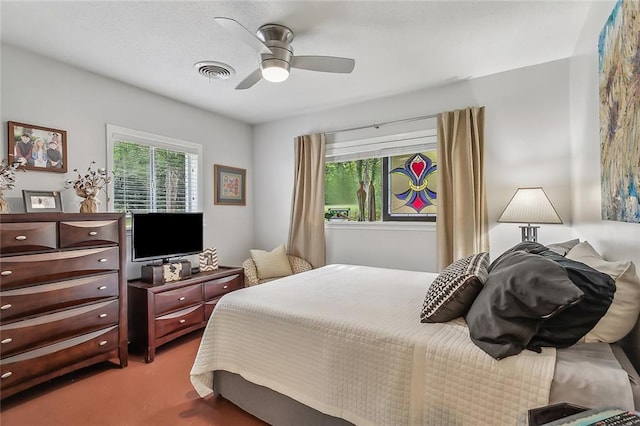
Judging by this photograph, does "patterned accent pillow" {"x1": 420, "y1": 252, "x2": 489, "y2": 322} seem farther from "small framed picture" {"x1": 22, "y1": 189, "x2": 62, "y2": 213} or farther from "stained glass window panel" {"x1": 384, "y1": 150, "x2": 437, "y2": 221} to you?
"small framed picture" {"x1": 22, "y1": 189, "x2": 62, "y2": 213}

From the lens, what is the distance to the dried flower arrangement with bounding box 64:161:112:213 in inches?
104

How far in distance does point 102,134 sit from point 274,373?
269 cm

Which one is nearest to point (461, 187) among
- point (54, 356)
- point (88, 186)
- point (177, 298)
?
point (177, 298)

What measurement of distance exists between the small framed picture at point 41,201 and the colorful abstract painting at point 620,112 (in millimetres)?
3568

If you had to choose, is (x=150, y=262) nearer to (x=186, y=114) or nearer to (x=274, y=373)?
(x=186, y=114)

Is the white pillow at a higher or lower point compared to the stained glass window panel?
lower

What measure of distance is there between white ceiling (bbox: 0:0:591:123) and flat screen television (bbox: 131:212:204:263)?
1.31 m

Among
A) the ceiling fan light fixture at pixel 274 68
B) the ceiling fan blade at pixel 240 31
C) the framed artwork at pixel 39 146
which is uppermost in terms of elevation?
the ceiling fan blade at pixel 240 31

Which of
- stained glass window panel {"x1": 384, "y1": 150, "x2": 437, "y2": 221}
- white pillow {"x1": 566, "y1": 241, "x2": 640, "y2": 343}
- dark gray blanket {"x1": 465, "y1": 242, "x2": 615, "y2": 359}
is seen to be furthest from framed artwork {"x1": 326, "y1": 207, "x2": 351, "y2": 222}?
white pillow {"x1": 566, "y1": 241, "x2": 640, "y2": 343}

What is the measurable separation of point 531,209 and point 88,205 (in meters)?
3.54

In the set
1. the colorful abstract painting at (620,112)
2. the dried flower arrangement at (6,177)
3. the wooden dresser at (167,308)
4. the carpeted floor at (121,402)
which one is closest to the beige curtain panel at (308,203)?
the wooden dresser at (167,308)

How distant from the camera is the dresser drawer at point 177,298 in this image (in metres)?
2.89

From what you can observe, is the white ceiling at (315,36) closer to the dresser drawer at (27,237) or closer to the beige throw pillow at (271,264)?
the dresser drawer at (27,237)

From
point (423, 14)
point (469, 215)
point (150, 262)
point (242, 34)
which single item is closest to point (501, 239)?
point (469, 215)
